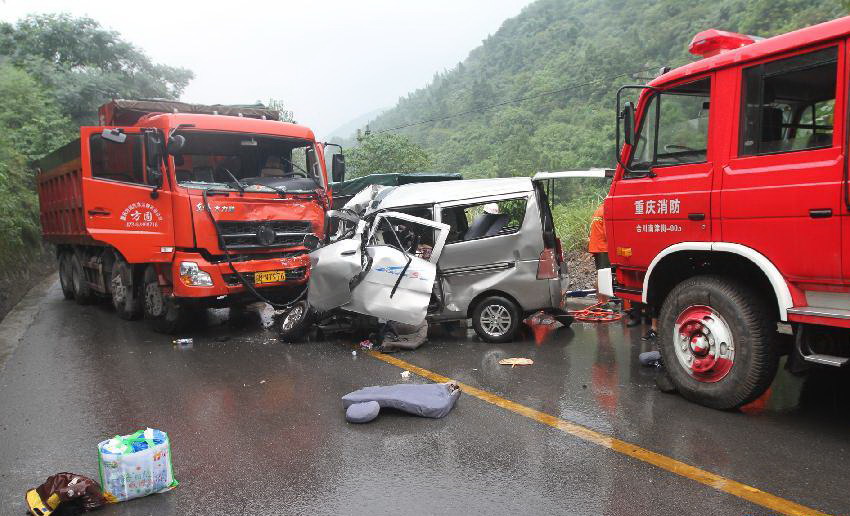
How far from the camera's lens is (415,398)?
465 centimetres

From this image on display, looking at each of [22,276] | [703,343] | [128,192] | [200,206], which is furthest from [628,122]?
[22,276]

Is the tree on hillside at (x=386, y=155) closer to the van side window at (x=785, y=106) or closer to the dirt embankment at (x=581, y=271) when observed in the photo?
the dirt embankment at (x=581, y=271)

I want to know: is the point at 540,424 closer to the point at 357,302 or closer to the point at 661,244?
the point at 661,244

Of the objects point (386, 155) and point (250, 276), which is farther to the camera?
point (386, 155)

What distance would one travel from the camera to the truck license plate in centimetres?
759

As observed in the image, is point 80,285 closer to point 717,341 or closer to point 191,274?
point 191,274

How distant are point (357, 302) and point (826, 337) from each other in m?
4.54

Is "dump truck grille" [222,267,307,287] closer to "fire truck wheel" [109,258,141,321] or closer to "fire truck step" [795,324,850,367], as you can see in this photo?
"fire truck wheel" [109,258,141,321]

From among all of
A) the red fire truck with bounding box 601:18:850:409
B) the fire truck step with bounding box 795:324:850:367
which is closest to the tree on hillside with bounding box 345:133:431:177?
the red fire truck with bounding box 601:18:850:409

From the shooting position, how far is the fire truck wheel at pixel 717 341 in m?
4.16

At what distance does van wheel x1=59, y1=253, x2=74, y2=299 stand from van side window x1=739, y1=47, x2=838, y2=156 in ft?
38.1

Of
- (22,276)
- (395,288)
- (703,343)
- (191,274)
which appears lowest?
(22,276)

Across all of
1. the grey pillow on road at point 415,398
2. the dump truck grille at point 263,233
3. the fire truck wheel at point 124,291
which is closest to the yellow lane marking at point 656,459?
the grey pillow on road at point 415,398

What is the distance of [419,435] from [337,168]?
227 inches
